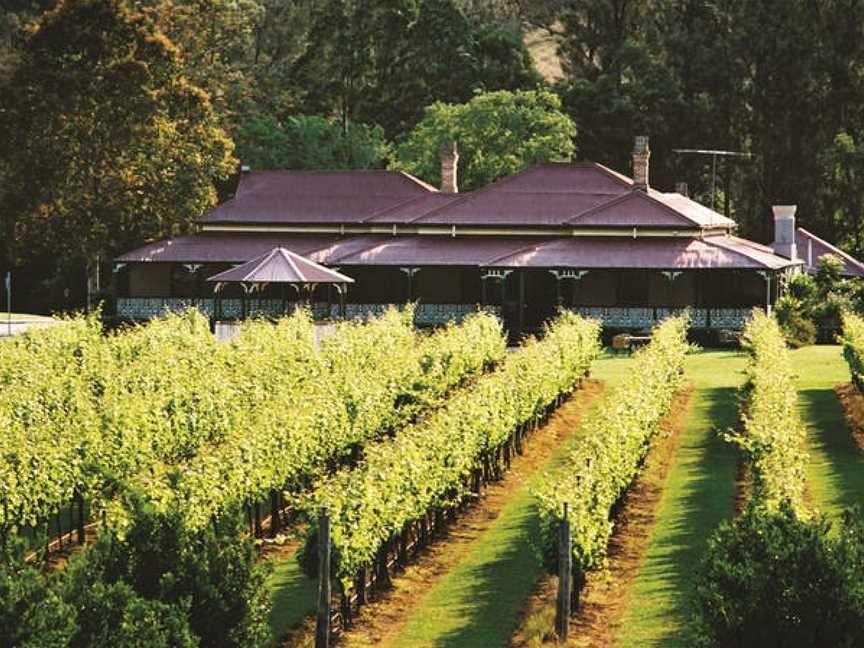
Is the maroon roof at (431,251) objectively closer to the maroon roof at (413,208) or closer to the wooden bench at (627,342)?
the maroon roof at (413,208)

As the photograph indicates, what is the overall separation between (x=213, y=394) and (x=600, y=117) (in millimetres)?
51013

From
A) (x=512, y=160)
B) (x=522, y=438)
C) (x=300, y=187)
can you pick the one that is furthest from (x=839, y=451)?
(x=512, y=160)

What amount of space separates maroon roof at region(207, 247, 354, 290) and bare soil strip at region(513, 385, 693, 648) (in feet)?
70.6

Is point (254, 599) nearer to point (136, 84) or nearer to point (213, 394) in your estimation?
point (213, 394)

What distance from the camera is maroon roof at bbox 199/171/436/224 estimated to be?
58594 mm

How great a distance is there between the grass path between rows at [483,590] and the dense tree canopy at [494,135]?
4201cm

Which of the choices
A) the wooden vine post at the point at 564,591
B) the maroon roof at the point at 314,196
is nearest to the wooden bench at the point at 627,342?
the maroon roof at the point at 314,196

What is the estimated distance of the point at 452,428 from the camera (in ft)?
82.2

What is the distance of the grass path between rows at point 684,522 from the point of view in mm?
19797

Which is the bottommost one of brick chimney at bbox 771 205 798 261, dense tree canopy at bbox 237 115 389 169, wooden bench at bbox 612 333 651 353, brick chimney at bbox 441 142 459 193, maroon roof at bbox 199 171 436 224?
wooden bench at bbox 612 333 651 353

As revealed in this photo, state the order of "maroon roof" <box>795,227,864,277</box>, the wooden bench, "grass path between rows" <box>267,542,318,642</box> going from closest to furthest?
"grass path between rows" <box>267,542,318,642</box> → the wooden bench → "maroon roof" <box>795,227,864,277</box>

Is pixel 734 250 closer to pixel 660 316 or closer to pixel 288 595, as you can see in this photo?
pixel 660 316

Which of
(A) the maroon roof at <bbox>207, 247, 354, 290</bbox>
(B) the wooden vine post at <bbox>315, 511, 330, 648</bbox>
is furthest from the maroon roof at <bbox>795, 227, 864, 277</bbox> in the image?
(B) the wooden vine post at <bbox>315, 511, 330, 648</bbox>

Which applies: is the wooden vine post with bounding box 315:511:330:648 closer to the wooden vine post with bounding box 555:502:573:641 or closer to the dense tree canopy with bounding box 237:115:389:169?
the wooden vine post with bounding box 555:502:573:641
